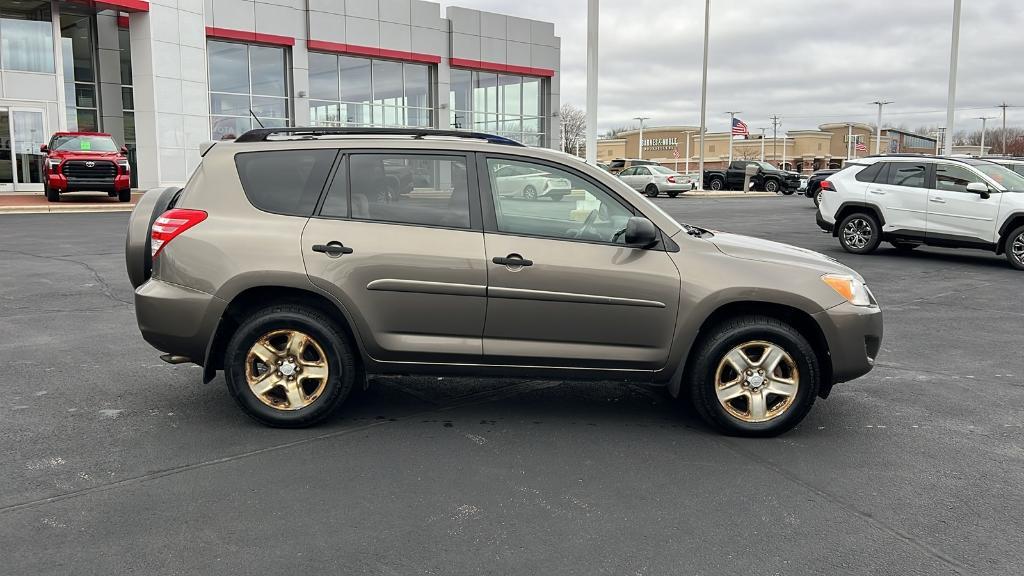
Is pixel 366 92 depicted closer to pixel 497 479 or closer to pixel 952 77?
pixel 952 77

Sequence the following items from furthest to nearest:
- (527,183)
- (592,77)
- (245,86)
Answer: (245,86) < (592,77) < (527,183)

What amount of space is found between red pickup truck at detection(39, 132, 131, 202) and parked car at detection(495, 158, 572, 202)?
22087 mm

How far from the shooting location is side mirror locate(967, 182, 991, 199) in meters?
12.7

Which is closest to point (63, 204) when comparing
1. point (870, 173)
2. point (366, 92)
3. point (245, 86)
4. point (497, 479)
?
point (245, 86)

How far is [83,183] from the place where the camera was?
23.5m

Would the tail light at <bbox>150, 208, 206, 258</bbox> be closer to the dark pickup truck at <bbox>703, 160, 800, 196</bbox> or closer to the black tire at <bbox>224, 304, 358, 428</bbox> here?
the black tire at <bbox>224, 304, 358, 428</bbox>

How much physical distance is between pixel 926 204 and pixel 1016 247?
1453 millimetres

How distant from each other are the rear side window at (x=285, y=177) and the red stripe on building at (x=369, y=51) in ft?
99.6

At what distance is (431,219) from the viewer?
193 inches

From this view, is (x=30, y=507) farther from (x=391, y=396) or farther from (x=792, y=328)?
(x=792, y=328)

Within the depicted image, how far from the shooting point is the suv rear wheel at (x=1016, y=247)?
12.6 meters

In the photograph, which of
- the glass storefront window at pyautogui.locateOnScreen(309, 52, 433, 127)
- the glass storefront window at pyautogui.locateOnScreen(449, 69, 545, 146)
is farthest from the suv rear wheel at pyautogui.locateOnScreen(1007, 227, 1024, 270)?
the glass storefront window at pyautogui.locateOnScreen(449, 69, 545, 146)

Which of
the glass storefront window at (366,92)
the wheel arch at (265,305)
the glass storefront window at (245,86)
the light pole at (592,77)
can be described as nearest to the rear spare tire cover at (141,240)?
the wheel arch at (265,305)

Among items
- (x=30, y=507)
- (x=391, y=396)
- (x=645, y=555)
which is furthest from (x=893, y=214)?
(x=30, y=507)
